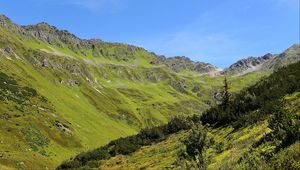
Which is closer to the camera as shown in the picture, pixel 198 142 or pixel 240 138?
pixel 198 142

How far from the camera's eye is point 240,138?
51.6 metres

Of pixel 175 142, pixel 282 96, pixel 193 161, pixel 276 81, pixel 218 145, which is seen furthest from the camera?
pixel 175 142

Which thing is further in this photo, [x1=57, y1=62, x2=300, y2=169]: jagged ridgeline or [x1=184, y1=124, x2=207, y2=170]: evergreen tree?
[x1=184, y1=124, x2=207, y2=170]: evergreen tree

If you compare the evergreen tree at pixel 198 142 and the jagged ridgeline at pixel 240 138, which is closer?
the jagged ridgeline at pixel 240 138

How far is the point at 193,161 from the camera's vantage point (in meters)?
31.1

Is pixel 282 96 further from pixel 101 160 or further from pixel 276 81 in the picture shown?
pixel 101 160

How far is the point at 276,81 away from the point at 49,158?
89.5 m

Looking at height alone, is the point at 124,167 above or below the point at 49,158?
below

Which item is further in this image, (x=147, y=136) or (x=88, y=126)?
(x=88, y=126)

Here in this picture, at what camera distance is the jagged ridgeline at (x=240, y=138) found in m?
29.4

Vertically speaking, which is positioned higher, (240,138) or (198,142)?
(198,142)

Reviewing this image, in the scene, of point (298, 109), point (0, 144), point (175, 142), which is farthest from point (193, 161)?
point (0, 144)

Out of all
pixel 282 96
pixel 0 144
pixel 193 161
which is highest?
pixel 0 144

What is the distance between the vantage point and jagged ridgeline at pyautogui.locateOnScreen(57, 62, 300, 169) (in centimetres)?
2943
